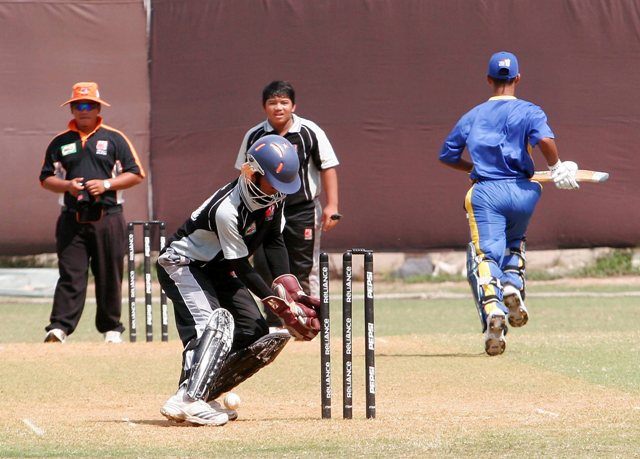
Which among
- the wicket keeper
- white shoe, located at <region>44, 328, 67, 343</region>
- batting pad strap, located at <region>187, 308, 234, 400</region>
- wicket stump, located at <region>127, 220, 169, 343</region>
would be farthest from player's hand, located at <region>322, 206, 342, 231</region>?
batting pad strap, located at <region>187, 308, 234, 400</region>

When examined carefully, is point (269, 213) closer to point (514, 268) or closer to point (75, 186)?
point (514, 268)

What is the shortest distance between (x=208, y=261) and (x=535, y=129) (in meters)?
3.50

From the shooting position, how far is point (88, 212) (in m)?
12.1

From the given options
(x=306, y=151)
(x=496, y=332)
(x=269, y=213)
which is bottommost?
(x=496, y=332)

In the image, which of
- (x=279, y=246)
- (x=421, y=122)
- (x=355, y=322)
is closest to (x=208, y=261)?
(x=279, y=246)

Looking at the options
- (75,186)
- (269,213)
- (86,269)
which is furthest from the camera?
(86,269)

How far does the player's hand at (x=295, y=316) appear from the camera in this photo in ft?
23.8

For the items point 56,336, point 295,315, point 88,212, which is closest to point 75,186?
point 88,212

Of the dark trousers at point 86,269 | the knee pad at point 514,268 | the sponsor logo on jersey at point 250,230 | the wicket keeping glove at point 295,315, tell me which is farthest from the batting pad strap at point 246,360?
the dark trousers at point 86,269

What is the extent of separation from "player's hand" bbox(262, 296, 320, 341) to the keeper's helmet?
20.5 inches

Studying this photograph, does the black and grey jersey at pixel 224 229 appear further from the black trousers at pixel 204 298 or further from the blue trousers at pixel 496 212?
the blue trousers at pixel 496 212

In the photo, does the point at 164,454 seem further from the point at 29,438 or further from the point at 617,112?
the point at 617,112

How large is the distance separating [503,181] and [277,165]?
3.47 m

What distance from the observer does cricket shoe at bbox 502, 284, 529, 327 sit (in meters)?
10.2
